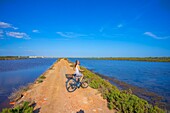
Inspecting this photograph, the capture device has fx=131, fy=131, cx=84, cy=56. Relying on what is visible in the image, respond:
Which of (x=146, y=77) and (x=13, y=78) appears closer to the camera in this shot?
(x=13, y=78)

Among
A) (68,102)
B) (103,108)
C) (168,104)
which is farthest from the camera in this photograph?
(168,104)

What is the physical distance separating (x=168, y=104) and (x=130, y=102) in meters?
5.91

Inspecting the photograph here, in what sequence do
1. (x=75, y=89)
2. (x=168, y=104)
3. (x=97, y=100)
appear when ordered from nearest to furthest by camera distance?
(x=97, y=100) < (x=75, y=89) < (x=168, y=104)

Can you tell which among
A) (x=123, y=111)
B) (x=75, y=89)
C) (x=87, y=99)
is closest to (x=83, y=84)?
(x=75, y=89)

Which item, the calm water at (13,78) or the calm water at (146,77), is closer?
the calm water at (13,78)

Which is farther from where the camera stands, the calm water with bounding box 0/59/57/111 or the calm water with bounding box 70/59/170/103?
the calm water with bounding box 70/59/170/103

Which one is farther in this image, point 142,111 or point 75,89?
point 75,89

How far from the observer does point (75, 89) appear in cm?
1037

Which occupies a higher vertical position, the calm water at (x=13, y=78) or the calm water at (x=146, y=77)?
the calm water at (x=13, y=78)

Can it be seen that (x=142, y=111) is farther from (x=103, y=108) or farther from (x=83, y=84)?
(x=83, y=84)

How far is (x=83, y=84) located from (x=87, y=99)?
262 cm

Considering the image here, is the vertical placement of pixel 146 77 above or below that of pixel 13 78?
below

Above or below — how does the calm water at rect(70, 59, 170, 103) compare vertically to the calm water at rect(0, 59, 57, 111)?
below

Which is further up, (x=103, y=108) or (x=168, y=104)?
(x=103, y=108)
